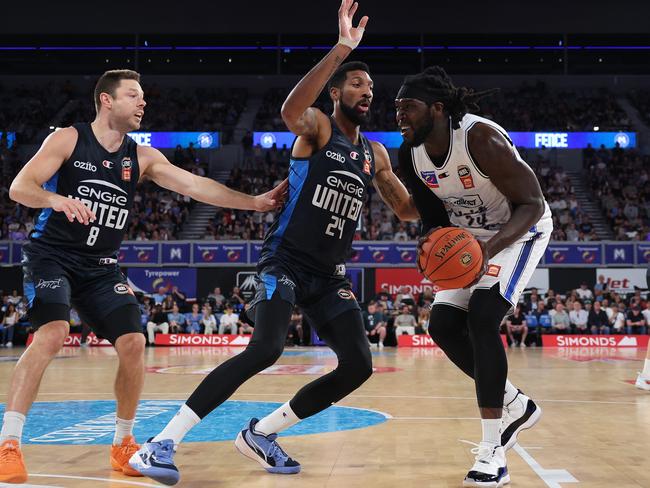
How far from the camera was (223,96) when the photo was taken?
3338 cm

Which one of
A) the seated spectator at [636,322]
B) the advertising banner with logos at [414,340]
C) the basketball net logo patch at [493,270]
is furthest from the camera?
the seated spectator at [636,322]

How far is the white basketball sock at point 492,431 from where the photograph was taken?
4160mm

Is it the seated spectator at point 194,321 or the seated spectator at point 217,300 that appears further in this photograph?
the seated spectator at point 217,300

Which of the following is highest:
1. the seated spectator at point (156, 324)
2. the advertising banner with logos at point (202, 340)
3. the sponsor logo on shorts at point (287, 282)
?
the sponsor logo on shorts at point (287, 282)

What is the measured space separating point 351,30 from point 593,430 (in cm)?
352

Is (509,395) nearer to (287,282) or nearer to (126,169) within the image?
(287,282)

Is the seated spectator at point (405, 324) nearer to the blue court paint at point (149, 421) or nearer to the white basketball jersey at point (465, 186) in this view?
the blue court paint at point (149, 421)

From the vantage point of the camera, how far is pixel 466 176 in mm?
4402

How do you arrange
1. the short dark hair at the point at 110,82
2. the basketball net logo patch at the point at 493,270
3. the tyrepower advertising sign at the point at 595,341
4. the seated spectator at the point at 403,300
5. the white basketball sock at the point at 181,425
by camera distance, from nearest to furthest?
the white basketball sock at the point at 181,425 → the basketball net logo patch at the point at 493,270 → the short dark hair at the point at 110,82 → the tyrepower advertising sign at the point at 595,341 → the seated spectator at the point at 403,300

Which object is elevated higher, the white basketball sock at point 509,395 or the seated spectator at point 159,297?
the seated spectator at point 159,297

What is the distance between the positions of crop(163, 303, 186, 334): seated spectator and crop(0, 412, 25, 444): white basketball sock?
15687 millimetres

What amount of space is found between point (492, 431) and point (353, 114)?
205cm

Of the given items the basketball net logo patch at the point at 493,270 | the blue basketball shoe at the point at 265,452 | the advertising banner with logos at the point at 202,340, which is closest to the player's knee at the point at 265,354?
the blue basketball shoe at the point at 265,452

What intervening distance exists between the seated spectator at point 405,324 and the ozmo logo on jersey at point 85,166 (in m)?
15.0
